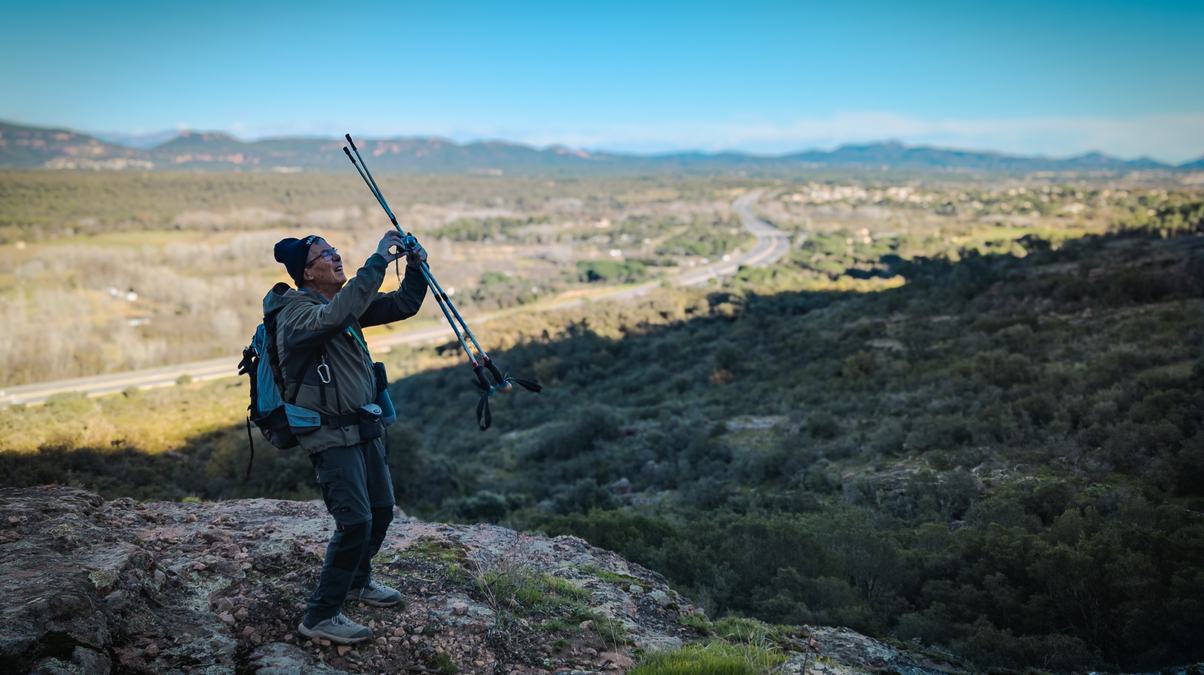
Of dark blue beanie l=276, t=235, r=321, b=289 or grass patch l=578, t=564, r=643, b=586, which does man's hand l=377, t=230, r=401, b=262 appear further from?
grass patch l=578, t=564, r=643, b=586

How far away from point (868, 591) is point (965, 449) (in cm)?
515

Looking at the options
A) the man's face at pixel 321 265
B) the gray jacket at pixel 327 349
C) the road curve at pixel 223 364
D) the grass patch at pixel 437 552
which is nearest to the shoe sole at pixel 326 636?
the gray jacket at pixel 327 349

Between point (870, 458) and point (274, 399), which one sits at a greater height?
point (274, 399)

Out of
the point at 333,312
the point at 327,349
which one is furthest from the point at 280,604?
the point at 333,312

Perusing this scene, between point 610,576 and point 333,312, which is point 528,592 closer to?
point 610,576

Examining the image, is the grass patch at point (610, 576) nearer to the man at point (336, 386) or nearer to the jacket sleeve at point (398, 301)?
the man at point (336, 386)

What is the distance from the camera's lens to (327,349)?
3746 millimetres

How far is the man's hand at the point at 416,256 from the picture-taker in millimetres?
3976

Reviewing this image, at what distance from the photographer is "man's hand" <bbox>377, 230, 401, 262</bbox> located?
3.72 metres

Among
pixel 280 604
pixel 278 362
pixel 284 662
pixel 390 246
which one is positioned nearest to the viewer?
pixel 284 662

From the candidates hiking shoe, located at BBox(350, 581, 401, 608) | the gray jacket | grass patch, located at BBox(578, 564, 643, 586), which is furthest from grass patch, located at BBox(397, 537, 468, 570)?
the gray jacket

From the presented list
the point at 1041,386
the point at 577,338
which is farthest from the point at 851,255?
the point at 1041,386

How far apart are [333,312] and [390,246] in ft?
1.80

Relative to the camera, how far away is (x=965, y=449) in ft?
36.0
